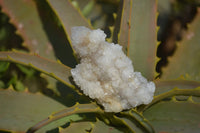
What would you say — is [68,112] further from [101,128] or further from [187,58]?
[187,58]

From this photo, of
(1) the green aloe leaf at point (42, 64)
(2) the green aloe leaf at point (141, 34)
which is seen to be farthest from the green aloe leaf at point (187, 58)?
(1) the green aloe leaf at point (42, 64)

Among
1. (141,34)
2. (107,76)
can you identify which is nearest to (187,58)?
(141,34)

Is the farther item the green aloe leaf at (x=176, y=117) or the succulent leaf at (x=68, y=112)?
the green aloe leaf at (x=176, y=117)

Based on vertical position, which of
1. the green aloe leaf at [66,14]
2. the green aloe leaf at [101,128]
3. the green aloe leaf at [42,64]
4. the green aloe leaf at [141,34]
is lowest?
the green aloe leaf at [101,128]

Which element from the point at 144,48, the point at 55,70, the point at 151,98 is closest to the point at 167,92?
the point at 151,98

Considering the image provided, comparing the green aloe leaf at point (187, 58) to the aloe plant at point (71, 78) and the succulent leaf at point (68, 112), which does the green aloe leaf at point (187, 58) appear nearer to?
the aloe plant at point (71, 78)

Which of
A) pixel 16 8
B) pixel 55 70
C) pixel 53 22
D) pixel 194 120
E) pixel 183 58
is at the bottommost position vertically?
pixel 194 120

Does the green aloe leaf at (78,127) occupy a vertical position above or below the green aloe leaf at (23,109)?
below

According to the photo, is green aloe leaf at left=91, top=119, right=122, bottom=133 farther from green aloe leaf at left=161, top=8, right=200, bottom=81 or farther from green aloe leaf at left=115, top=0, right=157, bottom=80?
green aloe leaf at left=161, top=8, right=200, bottom=81

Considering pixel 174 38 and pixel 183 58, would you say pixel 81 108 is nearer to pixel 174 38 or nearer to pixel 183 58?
pixel 183 58
